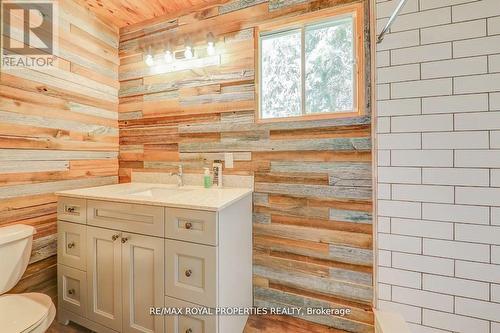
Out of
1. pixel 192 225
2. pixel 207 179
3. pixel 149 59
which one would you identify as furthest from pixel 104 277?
pixel 149 59

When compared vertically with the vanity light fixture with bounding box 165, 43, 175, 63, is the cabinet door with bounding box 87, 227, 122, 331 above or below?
below

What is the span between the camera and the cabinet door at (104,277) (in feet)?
4.75

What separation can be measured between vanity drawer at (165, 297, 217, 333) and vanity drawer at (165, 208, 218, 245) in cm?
35

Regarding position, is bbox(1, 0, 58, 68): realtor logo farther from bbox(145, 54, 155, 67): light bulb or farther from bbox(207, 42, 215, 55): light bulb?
bbox(207, 42, 215, 55): light bulb

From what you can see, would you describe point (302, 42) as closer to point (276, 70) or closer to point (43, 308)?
point (276, 70)

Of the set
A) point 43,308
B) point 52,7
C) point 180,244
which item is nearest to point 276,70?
point 180,244

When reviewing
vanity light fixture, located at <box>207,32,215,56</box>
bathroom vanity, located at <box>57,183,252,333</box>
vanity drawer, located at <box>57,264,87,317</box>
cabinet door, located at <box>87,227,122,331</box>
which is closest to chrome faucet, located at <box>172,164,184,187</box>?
bathroom vanity, located at <box>57,183,252,333</box>

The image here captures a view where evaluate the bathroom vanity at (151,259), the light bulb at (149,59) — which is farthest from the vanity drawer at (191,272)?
the light bulb at (149,59)

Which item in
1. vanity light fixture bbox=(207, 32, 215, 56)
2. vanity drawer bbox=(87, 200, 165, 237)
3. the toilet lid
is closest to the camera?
the toilet lid

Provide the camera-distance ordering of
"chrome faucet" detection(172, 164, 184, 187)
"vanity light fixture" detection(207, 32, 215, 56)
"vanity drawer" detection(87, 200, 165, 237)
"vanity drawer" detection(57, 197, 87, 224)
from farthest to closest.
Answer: "chrome faucet" detection(172, 164, 184, 187), "vanity light fixture" detection(207, 32, 215, 56), "vanity drawer" detection(57, 197, 87, 224), "vanity drawer" detection(87, 200, 165, 237)

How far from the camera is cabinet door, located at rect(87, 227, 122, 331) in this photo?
145 centimetres

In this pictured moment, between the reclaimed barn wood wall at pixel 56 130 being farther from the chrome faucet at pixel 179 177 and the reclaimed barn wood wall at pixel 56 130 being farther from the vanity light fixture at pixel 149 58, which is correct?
the chrome faucet at pixel 179 177

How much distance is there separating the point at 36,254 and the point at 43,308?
63 cm

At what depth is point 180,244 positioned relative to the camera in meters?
1.28
